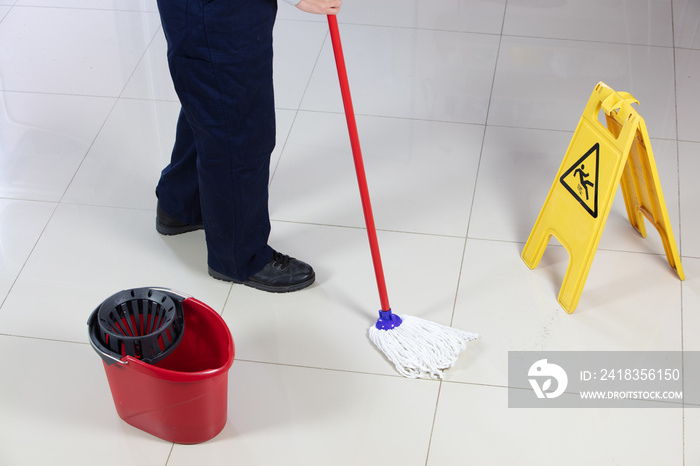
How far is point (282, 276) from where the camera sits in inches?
78.4

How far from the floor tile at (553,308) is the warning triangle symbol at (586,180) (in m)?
0.23

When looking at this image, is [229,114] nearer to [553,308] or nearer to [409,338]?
[409,338]

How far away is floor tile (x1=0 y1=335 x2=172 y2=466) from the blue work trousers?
418 millimetres

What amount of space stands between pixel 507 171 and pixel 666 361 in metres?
0.74

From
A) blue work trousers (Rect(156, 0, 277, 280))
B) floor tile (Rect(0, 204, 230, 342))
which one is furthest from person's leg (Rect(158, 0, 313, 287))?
floor tile (Rect(0, 204, 230, 342))

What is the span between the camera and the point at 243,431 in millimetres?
1698

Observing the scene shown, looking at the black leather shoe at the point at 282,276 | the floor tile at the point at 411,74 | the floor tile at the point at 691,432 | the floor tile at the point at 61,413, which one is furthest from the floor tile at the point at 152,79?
the floor tile at the point at 691,432

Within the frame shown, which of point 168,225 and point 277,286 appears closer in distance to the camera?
point 277,286

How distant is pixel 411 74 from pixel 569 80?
530mm

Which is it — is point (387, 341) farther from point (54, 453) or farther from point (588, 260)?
point (54, 453)

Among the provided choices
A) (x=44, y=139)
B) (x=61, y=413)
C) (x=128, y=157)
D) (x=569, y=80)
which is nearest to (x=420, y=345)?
(x=61, y=413)

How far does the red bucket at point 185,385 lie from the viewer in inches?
58.9

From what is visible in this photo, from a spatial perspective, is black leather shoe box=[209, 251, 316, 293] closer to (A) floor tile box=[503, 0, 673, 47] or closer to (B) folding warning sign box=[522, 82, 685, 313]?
(B) folding warning sign box=[522, 82, 685, 313]

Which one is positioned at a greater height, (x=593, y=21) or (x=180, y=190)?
(x=593, y=21)
